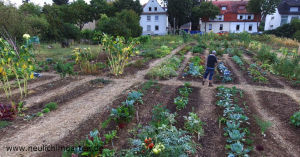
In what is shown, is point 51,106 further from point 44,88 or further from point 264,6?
point 264,6

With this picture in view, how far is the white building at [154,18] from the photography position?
3784cm

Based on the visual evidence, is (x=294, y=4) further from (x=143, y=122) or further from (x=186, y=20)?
(x=143, y=122)

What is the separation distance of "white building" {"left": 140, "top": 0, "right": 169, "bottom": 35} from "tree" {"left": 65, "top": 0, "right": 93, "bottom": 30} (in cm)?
1186

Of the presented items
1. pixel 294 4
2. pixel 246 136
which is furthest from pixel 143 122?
pixel 294 4

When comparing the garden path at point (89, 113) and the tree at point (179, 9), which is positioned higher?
the tree at point (179, 9)

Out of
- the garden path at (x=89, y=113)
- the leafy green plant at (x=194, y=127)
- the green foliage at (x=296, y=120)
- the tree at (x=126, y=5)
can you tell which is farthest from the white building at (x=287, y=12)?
the leafy green plant at (x=194, y=127)

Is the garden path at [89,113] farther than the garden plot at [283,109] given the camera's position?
No

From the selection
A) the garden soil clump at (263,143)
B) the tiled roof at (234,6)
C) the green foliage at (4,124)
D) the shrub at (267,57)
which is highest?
the tiled roof at (234,6)

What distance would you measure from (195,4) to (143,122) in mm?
43503

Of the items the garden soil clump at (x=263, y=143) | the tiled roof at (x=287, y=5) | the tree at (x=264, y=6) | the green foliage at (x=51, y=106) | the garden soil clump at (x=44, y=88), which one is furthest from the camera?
the tiled roof at (x=287, y=5)

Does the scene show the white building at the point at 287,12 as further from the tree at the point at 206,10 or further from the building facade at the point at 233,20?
the tree at the point at 206,10

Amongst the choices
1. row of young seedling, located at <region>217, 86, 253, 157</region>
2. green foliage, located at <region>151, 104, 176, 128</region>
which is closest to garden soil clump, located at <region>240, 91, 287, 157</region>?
row of young seedling, located at <region>217, 86, 253, 157</region>

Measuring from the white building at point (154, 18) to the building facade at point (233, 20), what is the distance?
8.72 metres

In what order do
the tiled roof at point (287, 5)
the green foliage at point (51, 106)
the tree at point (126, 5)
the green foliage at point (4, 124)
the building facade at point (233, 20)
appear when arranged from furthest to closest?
the building facade at point (233, 20) → the tiled roof at point (287, 5) → the tree at point (126, 5) → the green foliage at point (51, 106) → the green foliage at point (4, 124)
